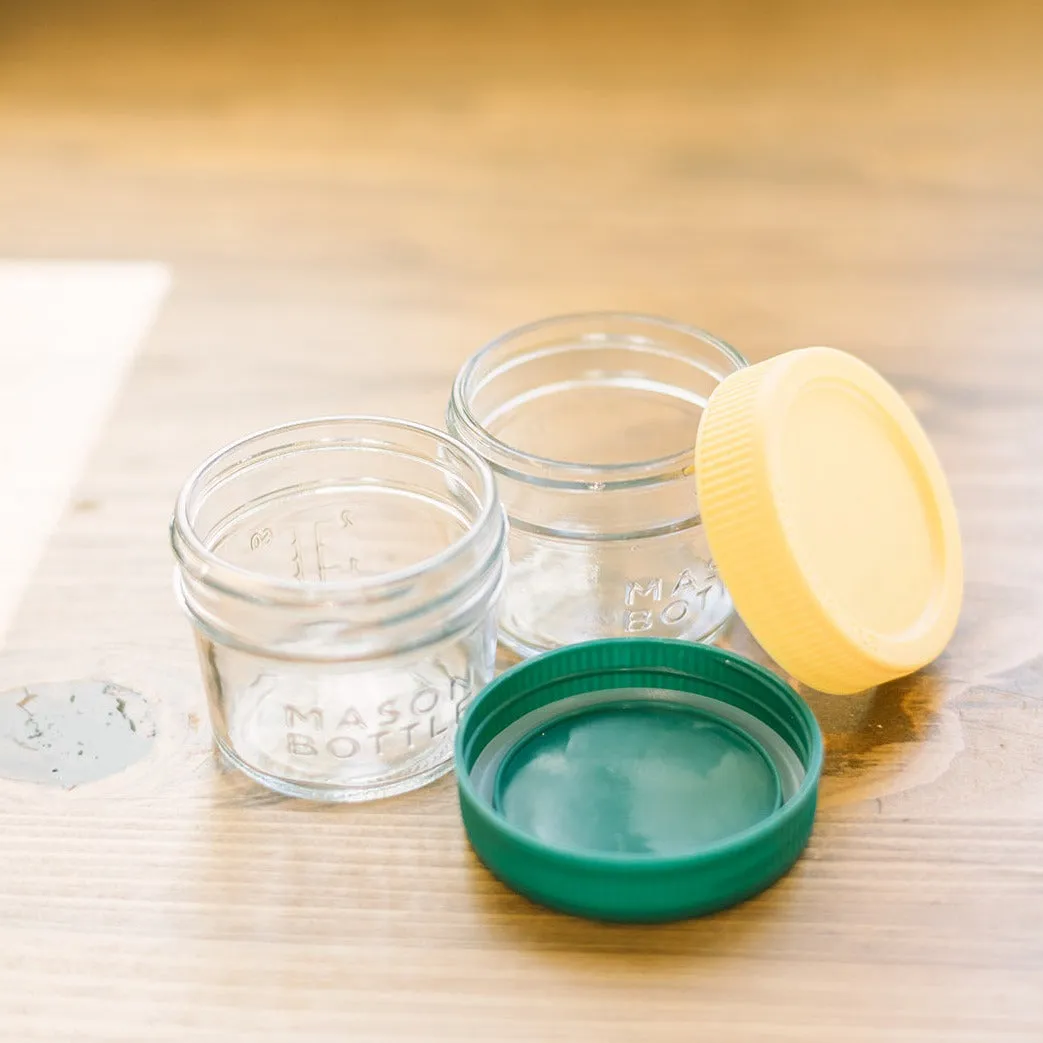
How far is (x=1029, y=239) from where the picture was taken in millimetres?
1500

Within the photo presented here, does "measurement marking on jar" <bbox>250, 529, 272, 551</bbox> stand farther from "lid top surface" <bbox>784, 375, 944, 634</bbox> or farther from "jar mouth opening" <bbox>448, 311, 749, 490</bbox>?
"lid top surface" <bbox>784, 375, 944, 634</bbox>

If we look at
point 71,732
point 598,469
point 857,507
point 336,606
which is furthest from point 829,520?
point 71,732

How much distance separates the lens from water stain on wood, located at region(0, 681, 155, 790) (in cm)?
89

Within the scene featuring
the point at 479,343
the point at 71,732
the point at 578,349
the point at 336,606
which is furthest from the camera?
the point at 479,343

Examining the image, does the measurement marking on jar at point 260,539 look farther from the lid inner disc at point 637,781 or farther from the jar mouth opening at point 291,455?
the lid inner disc at point 637,781

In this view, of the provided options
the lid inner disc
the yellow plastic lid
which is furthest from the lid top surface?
the lid inner disc

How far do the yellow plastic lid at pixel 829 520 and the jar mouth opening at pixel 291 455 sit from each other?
130 millimetres

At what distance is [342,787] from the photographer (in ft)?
2.87

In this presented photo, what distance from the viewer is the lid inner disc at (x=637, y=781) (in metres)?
0.81

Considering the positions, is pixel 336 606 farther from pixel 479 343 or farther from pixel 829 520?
pixel 479 343

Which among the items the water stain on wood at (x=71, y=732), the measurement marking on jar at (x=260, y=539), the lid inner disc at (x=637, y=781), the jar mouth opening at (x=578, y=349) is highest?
the jar mouth opening at (x=578, y=349)

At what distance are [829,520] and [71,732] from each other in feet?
1.53

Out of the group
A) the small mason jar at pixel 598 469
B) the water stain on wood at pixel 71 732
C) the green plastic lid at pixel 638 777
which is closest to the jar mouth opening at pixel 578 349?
the small mason jar at pixel 598 469

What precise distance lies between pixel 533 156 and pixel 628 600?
826 mm
